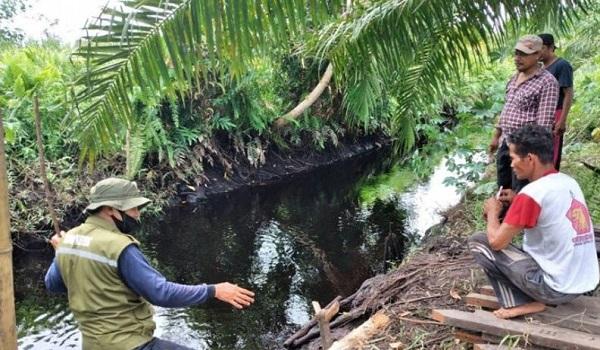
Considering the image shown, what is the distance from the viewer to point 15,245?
7.44m

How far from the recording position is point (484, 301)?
309 cm

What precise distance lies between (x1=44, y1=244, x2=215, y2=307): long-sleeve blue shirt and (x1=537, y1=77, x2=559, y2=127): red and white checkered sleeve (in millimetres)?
2549

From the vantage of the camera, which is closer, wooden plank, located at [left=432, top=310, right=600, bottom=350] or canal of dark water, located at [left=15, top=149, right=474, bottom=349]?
wooden plank, located at [left=432, top=310, right=600, bottom=350]

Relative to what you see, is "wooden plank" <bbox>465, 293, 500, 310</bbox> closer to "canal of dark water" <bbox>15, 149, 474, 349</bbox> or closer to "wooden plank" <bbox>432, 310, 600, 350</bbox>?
"wooden plank" <bbox>432, 310, 600, 350</bbox>

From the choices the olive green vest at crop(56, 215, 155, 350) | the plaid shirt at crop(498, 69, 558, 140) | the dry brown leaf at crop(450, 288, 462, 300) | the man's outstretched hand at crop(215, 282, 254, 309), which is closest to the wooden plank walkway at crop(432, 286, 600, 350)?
the dry brown leaf at crop(450, 288, 462, 300)

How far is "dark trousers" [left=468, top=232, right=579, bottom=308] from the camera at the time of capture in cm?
274

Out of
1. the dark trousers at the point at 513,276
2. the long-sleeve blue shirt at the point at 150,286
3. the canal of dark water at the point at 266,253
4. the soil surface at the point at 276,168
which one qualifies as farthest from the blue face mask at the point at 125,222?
the soil surface at the point at 276,168

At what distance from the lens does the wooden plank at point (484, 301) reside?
305 cm

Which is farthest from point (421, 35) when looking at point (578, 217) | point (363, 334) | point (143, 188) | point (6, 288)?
point (143, 188)

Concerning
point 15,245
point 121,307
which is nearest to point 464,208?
point 121,307

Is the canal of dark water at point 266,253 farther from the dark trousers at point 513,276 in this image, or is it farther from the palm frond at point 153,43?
the palm frond at point 153,43

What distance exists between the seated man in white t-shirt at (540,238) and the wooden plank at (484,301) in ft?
0.54

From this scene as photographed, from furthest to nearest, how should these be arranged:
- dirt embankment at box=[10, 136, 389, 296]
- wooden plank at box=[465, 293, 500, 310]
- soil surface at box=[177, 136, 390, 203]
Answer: soil surface at box=[177, 136, 390, 203]
dirt embankment at box=[10, 136, 389, 296]
wooden plank at box=[465, 293, 500, 310]

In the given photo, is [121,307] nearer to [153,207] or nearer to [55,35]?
[153,207]
